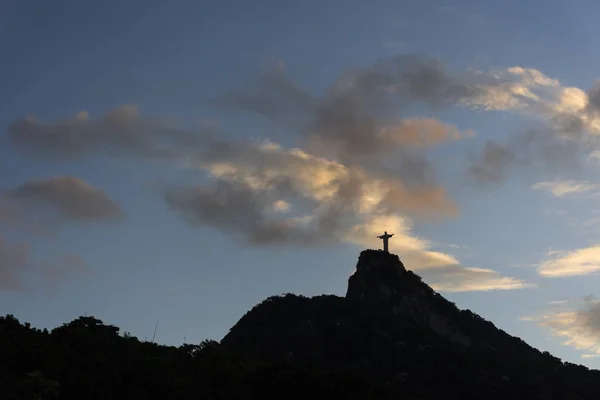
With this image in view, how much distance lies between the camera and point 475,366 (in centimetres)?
14200

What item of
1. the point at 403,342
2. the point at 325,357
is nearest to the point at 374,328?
the point at 403,342

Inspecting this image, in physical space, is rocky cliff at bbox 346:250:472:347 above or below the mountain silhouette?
above

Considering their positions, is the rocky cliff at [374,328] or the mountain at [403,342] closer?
the mountain at [403,342]

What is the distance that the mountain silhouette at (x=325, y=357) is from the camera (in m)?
70.1

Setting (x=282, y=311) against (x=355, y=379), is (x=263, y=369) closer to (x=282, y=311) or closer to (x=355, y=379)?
(x=355, y=379)

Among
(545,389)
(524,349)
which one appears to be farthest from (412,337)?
(524,349)

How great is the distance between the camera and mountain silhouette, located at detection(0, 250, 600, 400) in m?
70.1

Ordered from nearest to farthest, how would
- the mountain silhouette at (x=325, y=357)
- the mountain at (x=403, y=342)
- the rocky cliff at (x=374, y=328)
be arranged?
the mountain silhouette at (x=325, y=357) → the mountain at (x=403, y=342) → the rocky cliff at (x=374, y=328)

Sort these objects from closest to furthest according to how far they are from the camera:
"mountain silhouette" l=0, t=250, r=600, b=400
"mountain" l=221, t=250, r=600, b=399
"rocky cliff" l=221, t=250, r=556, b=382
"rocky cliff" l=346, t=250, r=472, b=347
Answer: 1. "mountain silhouette" l=0, t=250, r=600, b=400
2. "mountain" l=221, t=250, r=600, b=399
3. "rocky cliff" l=221, t=250, r=556, b=382
4. "rocky cliff" l=346, t=250, r=472, b=347

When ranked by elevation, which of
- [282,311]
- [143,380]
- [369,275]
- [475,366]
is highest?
[369,275]

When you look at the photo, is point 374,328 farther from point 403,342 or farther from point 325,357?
point 325,357

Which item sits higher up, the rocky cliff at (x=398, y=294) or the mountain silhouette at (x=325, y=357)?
the rocky cliff at (x=398, y=294)

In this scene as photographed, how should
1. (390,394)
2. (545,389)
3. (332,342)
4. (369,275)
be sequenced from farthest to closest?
(369,275) → (332,342) → (545,389) → (390,394)

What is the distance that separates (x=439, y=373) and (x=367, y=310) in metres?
29.4
